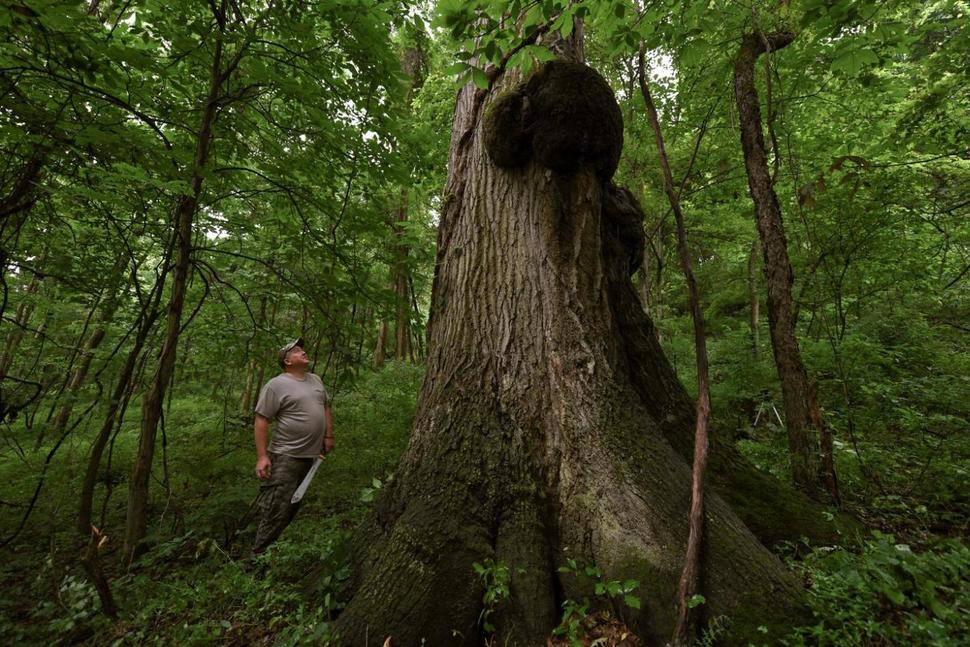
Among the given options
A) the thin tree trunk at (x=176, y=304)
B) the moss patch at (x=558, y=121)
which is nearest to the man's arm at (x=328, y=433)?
the thin tree trunk at (x=176, y=304)

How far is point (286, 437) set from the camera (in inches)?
149

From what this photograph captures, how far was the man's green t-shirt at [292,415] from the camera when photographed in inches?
149

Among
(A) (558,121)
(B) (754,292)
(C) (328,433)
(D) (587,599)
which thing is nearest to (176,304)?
(C) (328,433)

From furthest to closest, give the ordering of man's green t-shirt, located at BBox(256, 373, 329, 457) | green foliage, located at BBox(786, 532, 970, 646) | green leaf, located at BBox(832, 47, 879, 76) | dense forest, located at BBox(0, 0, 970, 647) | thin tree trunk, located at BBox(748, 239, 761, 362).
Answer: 1. thin tree trunk, located at BBox(748, 239, 761, 362)
2. man's green t-shirt, located at BBox(256, 373, 329, 457)
3. green leaf, located at BBox(832, 47, 879, 76)
4. dense forest, located at BBox(0, 0, 970, 647)
5. green foliage, located at BBox(786, 532, 970, 646)

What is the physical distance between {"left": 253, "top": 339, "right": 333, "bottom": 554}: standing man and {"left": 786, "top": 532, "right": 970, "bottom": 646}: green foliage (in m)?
3.69

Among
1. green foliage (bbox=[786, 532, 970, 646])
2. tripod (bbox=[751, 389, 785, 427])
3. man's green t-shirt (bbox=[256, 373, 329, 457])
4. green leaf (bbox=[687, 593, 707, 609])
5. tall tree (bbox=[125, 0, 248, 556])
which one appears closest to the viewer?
green foliage (bbox=[786, 532, 970, 646])

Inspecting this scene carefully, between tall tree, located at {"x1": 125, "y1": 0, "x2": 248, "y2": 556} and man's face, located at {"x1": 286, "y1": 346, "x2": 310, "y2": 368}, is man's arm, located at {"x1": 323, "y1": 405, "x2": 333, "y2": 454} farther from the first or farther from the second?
tall tree, located at {"x1": 125, "y1": 0, "x2": 248, "y2": 556}

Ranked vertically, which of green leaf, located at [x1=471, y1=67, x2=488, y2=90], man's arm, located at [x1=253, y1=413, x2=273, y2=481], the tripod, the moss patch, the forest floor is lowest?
the forest floor

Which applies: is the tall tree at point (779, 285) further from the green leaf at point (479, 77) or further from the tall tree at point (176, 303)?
the tall tree at point (176, 303)

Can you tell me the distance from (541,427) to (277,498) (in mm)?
2667

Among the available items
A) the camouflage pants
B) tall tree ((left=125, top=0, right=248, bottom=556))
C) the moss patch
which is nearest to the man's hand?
the camouflage pants

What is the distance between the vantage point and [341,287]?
12.2 ft

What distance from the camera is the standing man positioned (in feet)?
11.8

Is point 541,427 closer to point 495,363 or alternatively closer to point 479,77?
point 495,363
